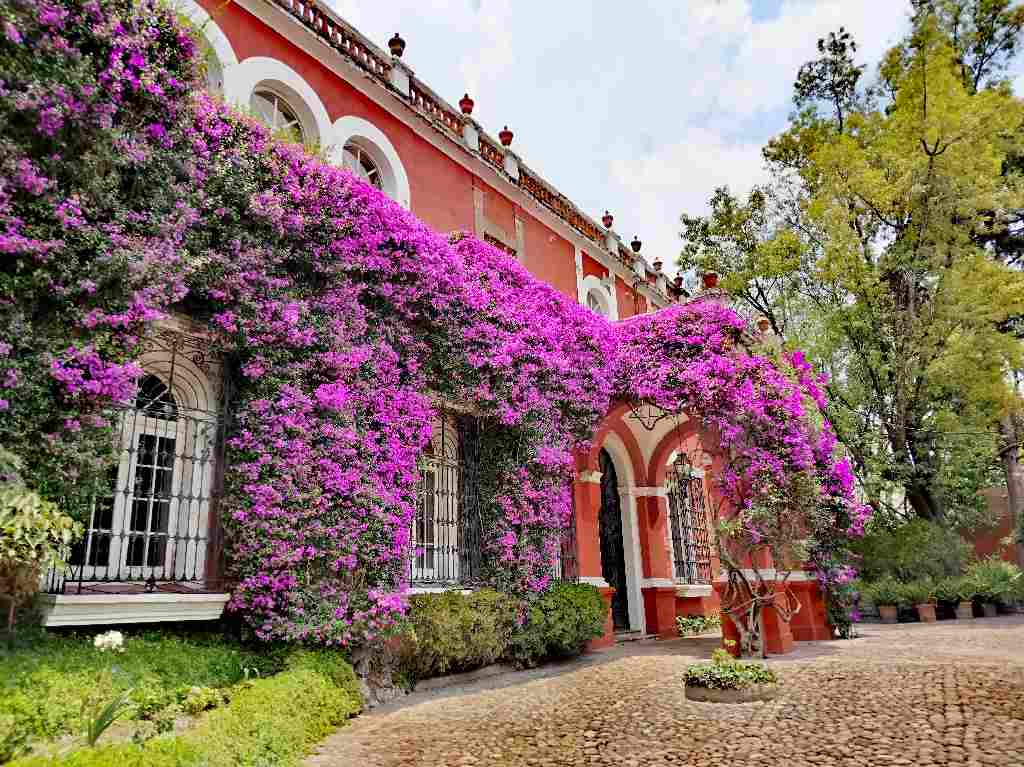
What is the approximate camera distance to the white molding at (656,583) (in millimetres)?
13117

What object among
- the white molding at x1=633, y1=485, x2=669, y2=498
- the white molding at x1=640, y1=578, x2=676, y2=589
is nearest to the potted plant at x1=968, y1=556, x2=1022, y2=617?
the white molding at x1=640, y1=578, x2=676, y2=589

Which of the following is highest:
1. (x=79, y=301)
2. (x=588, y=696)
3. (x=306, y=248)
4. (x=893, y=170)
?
(x=893, y=170)

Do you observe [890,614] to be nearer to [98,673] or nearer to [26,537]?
[98,673]

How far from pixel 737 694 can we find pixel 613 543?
7.34 meters

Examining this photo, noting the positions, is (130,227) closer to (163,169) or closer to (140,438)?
(163,169)

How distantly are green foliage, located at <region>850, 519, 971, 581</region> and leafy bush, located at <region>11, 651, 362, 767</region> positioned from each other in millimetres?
14827

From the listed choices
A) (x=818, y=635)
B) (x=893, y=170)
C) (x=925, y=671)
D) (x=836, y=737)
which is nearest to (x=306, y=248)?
(x=836, y=737)

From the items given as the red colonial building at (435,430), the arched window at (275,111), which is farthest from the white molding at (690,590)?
the arched window at (275,111)

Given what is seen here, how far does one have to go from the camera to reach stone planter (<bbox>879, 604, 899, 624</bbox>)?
52.5 feet

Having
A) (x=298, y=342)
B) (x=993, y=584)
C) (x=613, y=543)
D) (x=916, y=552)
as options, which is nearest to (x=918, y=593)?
(x=916, y=552)

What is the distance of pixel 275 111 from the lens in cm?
869

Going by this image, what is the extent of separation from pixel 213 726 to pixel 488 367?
563 centimetres

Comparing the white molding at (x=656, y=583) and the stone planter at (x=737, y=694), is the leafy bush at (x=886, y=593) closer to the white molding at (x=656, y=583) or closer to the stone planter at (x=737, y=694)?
the white molding at (x=656, y=583)

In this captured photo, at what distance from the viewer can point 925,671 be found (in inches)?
285
